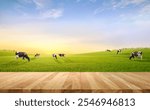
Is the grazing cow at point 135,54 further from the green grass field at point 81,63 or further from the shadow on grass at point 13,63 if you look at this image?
the shadow on grass at point 13,63

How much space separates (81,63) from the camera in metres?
7.10

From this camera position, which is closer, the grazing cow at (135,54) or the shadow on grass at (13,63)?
the shadow on grass at (13,63)

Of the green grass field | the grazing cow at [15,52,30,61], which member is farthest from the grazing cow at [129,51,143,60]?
the grazing cow at [15,52,30,61]

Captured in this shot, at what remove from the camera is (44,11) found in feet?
22.6

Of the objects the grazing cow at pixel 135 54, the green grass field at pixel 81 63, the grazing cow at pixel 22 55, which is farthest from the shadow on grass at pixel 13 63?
the grazing cow at pixel 135 54

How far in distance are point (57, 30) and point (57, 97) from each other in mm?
3382

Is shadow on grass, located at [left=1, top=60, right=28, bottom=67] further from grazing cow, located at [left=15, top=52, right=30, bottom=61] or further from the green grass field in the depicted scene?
grazing cow, located at [left=15, top=52, right=30, bottom=61]

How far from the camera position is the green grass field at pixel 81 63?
687 cm

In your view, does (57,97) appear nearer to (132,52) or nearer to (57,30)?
(57,30)

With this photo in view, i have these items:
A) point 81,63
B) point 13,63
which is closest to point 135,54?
point 81,63

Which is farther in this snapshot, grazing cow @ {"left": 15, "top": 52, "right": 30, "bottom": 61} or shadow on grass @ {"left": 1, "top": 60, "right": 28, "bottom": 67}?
grazing cow @ {"left": 15, "top": 52, "right": 30, "bottom": 61}

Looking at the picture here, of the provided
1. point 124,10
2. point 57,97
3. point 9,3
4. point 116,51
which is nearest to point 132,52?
point 116,51

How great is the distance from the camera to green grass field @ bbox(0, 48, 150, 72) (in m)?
6.87

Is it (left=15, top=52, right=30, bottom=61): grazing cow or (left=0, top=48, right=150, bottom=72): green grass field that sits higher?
(left=15, top=52, right=30, bottom=61): grazing cow
